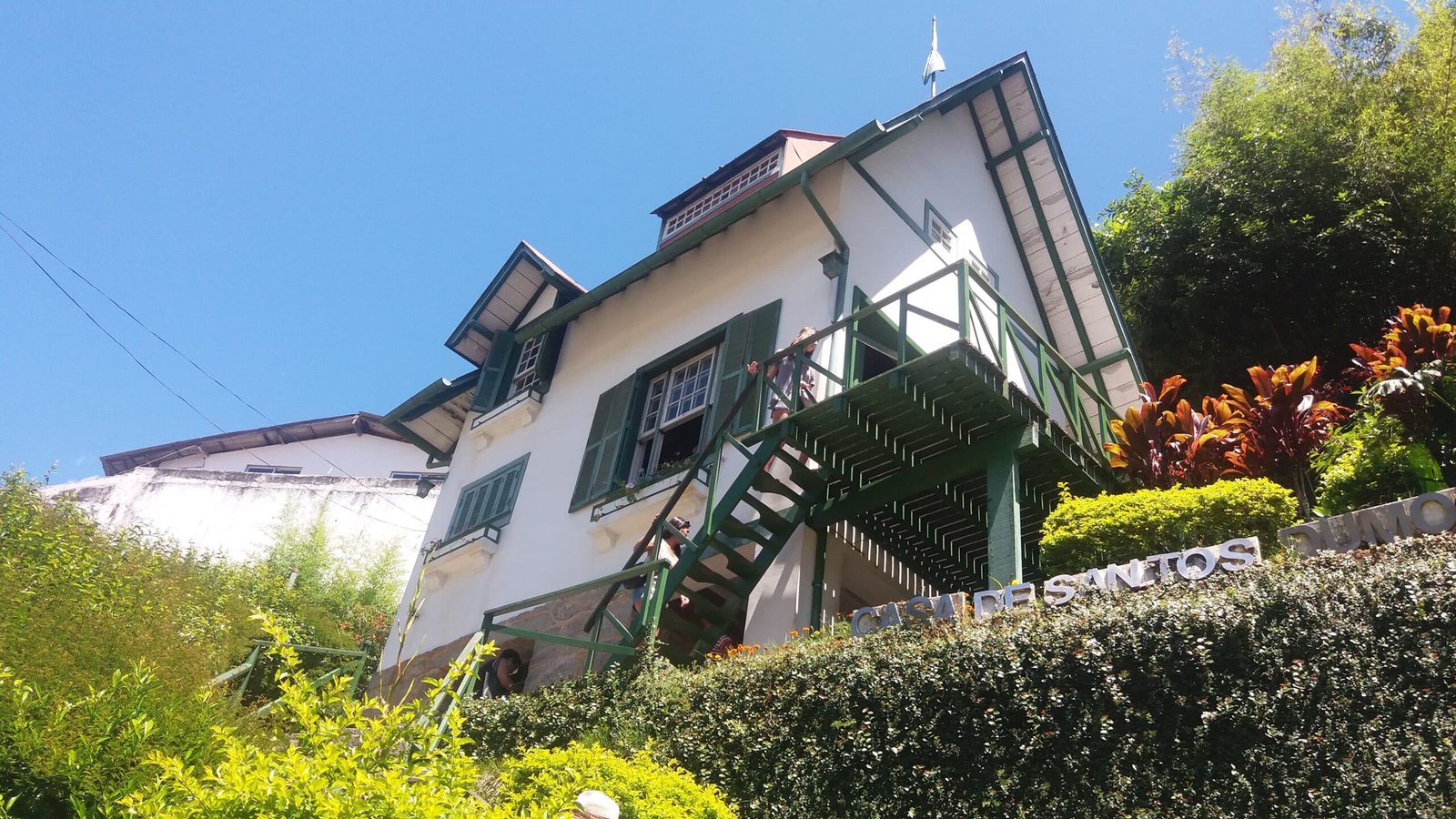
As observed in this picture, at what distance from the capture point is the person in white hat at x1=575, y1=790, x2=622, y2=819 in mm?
5148

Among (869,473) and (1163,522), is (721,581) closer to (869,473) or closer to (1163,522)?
(869,473)

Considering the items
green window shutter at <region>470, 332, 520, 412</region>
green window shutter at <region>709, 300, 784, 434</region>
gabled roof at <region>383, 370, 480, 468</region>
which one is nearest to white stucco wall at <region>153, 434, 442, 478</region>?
gabled roof at <region>383, 370, 480, 468</region>

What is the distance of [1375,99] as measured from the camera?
660 inches

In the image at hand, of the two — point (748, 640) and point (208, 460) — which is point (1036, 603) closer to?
point (748, 640)

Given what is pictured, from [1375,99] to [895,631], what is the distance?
46.9ft

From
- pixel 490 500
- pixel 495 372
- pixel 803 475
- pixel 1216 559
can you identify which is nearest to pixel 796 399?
pixel 803 475

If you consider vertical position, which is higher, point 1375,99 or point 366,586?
point 1375,99

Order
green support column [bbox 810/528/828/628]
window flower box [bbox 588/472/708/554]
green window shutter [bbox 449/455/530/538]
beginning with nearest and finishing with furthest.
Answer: green support column [bbox 810/528/828/628] < window flower box [bbox 588/472/708/554] < green window shutter [bbox 449/455/530/538]

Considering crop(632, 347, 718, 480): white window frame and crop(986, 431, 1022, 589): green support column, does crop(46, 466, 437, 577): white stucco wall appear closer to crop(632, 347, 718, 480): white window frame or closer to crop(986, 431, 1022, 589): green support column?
crop(632, 347, 718, 480): white window frame

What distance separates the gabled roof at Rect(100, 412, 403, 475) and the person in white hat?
24276mm

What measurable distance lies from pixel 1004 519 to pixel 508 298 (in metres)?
8.75

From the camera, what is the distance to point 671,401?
12.0 meters

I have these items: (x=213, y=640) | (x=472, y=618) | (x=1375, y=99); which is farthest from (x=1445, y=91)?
(x=213, y=640)

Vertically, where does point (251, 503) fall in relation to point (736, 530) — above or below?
above
